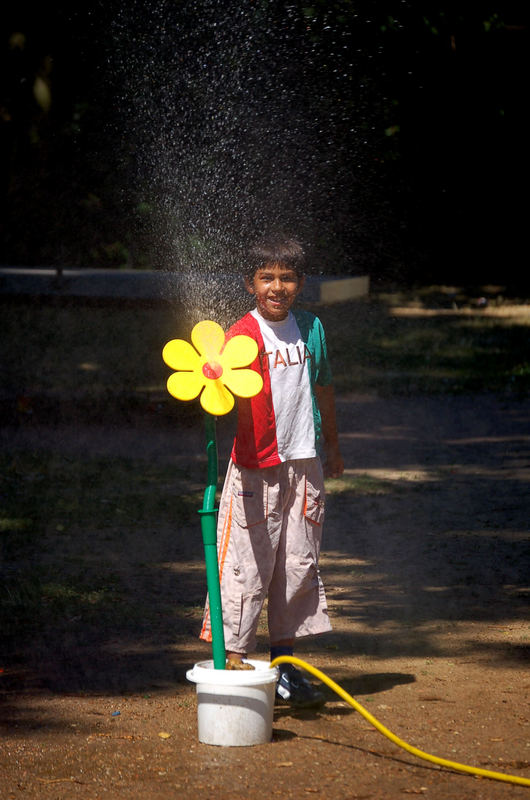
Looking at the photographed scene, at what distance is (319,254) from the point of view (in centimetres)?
1702

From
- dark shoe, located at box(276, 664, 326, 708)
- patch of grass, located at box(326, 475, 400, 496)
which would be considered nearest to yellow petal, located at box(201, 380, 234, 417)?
dark shoe, located at box(276, 664, 326, 708)

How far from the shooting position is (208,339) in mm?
3156

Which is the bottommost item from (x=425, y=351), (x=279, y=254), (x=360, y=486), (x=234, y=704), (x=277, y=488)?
(x=234, y=704)

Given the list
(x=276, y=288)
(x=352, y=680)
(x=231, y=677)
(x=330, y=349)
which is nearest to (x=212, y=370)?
(x=276, y=288)

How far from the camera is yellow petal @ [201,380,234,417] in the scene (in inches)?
121

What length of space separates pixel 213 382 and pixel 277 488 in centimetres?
44

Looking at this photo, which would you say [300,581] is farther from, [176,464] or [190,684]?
[176,464]

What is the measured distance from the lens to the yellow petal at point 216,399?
308cm

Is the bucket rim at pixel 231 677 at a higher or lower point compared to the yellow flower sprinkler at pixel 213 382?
lower

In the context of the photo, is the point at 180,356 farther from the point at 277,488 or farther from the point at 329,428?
the point at 329,428

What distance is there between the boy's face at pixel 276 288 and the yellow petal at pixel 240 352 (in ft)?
0.98

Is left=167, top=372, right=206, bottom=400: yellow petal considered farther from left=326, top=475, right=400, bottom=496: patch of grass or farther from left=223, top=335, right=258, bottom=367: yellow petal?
left=326, top=475, right=400, bottom=496: patch of grass

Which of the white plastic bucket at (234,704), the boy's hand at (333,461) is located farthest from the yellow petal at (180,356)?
the white plastic bucket at (234,704)

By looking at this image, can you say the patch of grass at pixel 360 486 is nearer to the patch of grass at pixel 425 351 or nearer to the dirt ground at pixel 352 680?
the dirt ground at pixel 352 680
